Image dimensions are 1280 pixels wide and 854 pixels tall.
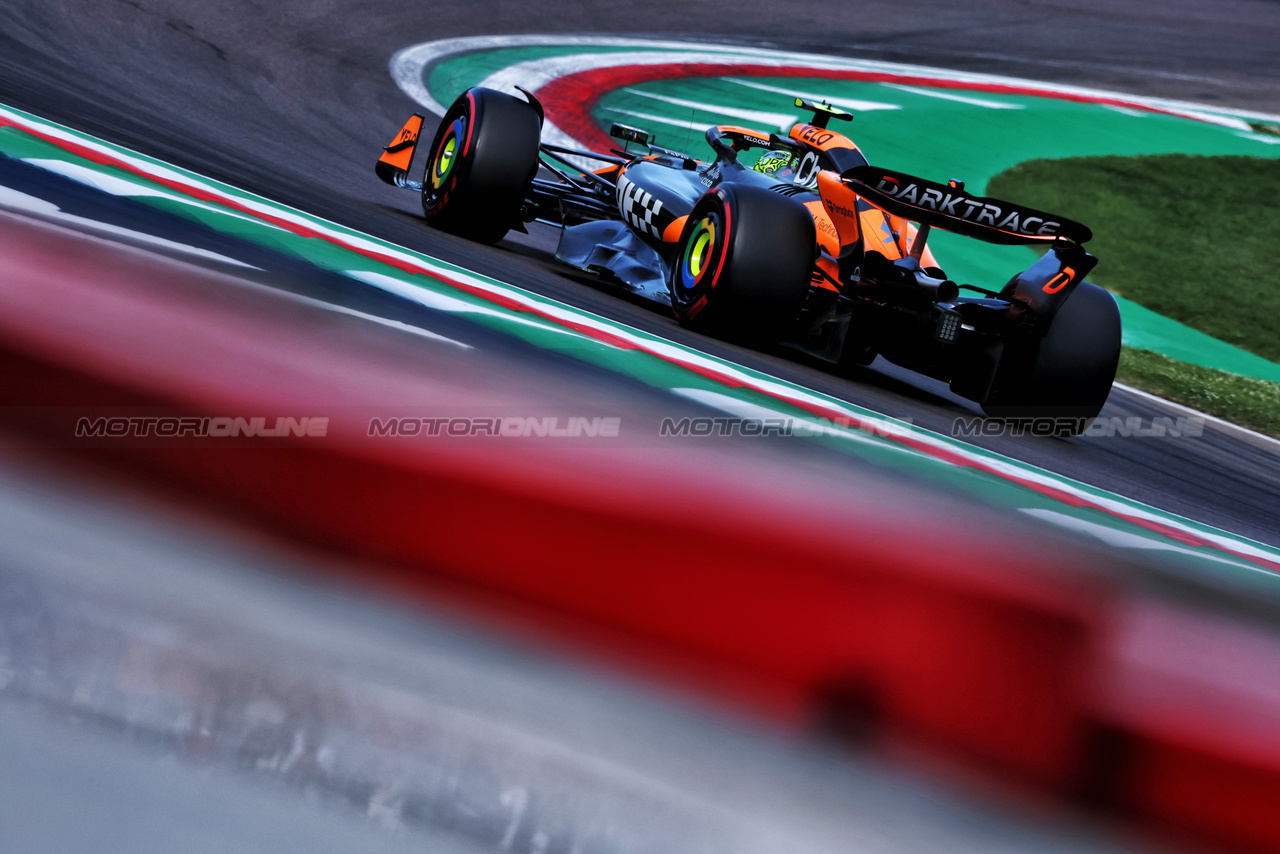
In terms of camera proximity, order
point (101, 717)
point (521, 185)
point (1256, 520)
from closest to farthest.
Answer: point (101, 717)
point (1256, 520)
point (521, 185)

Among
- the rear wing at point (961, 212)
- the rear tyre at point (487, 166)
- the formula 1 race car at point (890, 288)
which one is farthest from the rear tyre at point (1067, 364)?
the rear tyre at point (487, 166)

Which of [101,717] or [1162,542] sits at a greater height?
[1162,542]

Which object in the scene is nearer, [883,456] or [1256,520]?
[883,456]

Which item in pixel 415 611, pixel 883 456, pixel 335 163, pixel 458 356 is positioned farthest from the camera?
pixel 335 163

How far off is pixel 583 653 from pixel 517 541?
12 cm

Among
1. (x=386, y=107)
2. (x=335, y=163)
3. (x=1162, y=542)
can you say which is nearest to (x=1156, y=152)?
(x=386, y=107)

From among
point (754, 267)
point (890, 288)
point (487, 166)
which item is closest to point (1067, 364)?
point (890, 288)

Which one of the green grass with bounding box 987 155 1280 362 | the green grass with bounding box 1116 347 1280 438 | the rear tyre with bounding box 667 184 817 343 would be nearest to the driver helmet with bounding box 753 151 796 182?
the rear tyre with bounding box 667 184 817 343

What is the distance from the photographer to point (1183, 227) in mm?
11570

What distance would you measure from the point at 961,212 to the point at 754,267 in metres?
0.72

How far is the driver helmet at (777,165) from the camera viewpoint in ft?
17.3

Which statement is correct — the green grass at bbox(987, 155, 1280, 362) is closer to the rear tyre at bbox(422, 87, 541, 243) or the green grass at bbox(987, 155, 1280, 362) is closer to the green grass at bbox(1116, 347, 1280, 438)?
the green grass at bbox(1116, 347, 1280, 438)

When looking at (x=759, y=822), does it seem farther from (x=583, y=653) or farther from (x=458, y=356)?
(x=458, y=356)

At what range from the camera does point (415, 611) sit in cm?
100
